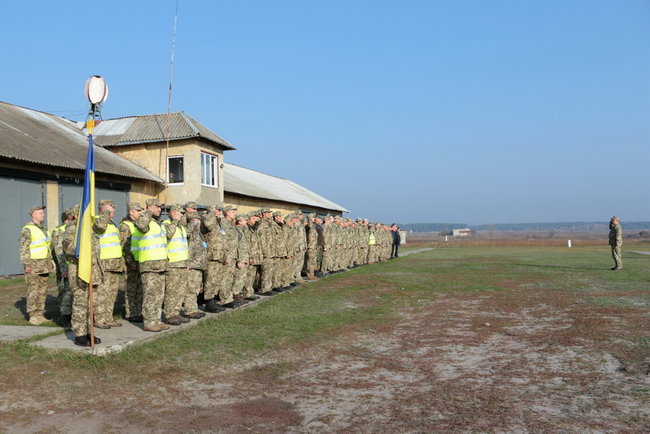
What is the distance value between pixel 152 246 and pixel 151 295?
2.22 feet

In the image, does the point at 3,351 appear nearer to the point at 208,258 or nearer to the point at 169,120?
the point at 208,258

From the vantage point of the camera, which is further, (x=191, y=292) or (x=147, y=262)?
(x=191, y=292)

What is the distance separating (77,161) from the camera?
17.1m

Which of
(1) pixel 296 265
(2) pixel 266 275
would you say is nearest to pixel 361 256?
(1) pixel 296 265

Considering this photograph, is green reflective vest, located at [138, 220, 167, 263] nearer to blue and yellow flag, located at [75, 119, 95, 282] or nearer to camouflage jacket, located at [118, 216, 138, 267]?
camouflage jacket, located at [118, 216, 138, 267]

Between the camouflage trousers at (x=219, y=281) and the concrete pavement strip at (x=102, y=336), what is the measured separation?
1.04 m

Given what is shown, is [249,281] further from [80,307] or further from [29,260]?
[80,307]

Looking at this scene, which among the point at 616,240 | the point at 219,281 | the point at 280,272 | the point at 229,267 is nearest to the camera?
the point at 219,281

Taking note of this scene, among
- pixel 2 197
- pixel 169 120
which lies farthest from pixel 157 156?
pixel 2 197

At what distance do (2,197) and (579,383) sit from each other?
1542cm

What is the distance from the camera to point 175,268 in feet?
25.0

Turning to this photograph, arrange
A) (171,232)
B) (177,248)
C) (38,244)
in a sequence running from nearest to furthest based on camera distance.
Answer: (171,232), (177,248), (38,244)

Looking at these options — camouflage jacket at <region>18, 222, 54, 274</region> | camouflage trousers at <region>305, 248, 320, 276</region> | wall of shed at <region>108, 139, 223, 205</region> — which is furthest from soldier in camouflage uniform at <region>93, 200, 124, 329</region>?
wall of shed at <region>108, 139, 223, 205</region>

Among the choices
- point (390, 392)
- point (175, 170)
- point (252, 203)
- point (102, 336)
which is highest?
point (175, 170)
